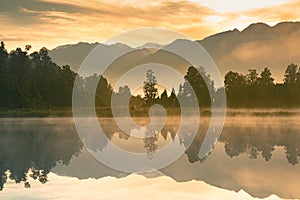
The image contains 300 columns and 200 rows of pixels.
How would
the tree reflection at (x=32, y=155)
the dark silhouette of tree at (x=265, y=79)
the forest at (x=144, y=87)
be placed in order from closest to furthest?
the tree reflection at (x=32, y=155), the forest at (x=144, y=87), the dark silhouette of tree at (x=265, y=79)

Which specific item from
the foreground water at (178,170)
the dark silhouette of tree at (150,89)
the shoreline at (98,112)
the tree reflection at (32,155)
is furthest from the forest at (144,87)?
the foreground water at (178,170)

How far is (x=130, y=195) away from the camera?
13.2 meters

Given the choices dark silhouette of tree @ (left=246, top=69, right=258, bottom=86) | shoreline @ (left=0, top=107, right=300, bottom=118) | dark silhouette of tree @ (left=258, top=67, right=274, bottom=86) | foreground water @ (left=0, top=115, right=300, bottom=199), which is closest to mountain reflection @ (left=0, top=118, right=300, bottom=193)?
foreground water @ (left=0, top=115, right=300, bottom=199)

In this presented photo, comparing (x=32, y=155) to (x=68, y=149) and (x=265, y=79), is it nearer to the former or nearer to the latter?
(x=68, y=149)

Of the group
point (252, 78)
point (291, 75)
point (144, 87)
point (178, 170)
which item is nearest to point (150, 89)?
point (144, 87)

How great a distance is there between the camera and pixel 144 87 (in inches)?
3056

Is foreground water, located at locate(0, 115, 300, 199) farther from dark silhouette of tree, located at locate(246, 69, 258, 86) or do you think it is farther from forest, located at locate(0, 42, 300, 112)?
dark silhouette of tree, located at locate(246, 69, 258, 86)

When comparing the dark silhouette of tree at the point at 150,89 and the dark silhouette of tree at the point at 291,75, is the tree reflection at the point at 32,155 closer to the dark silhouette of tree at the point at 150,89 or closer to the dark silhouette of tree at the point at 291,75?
the dark silhouette of tree at the point at 150,89

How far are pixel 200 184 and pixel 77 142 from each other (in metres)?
13.6

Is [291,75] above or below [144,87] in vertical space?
above

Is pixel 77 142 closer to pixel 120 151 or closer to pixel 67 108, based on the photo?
pixel 120 151

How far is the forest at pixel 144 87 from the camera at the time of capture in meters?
74.4

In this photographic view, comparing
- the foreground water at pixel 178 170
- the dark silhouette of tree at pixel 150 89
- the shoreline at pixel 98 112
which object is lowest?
the foreground water at pixel 178 170

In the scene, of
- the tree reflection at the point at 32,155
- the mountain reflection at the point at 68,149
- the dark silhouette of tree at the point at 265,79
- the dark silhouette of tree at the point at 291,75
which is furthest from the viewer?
the dark silhouette of tree at the point at 265,79
